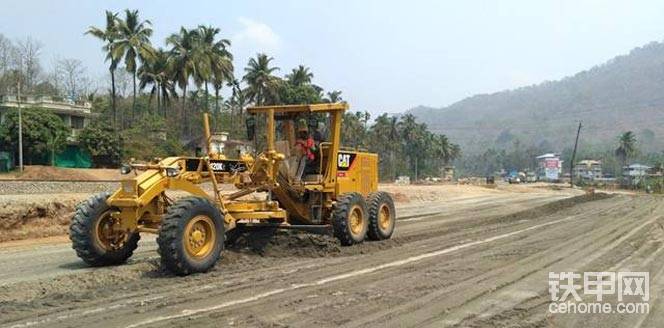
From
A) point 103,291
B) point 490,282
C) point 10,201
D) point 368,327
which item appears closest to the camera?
point 368,327

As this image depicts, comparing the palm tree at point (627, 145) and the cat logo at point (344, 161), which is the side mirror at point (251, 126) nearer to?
the cat logo at point (344, 161)

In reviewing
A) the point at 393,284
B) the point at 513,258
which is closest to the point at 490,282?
the point at 393,284

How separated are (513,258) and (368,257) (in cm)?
244

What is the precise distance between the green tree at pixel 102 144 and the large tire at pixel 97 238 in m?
44.9

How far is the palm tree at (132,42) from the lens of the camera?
5769cm

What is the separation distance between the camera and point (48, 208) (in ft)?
66.5

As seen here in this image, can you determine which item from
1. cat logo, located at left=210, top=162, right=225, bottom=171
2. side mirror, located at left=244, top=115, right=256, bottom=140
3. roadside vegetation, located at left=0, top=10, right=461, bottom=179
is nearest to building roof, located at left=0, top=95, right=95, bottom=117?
roadside vegetation, located at left=0, top=10, right=461, bottom=179

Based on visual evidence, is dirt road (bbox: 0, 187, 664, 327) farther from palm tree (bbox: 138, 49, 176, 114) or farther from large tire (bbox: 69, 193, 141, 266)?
palm tree (bbox: 138, 49, 176, 114)

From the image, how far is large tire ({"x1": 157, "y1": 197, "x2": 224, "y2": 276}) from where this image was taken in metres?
8.80

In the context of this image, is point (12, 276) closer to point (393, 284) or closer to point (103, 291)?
point (103, 291)

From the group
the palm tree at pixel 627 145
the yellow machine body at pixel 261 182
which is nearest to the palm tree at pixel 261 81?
the yellow machine body at pixel 261 182

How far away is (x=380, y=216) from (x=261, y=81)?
5792 cm

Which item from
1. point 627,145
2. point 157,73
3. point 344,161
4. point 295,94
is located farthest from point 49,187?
point 627,145

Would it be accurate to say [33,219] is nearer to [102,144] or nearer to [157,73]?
[102,144]
